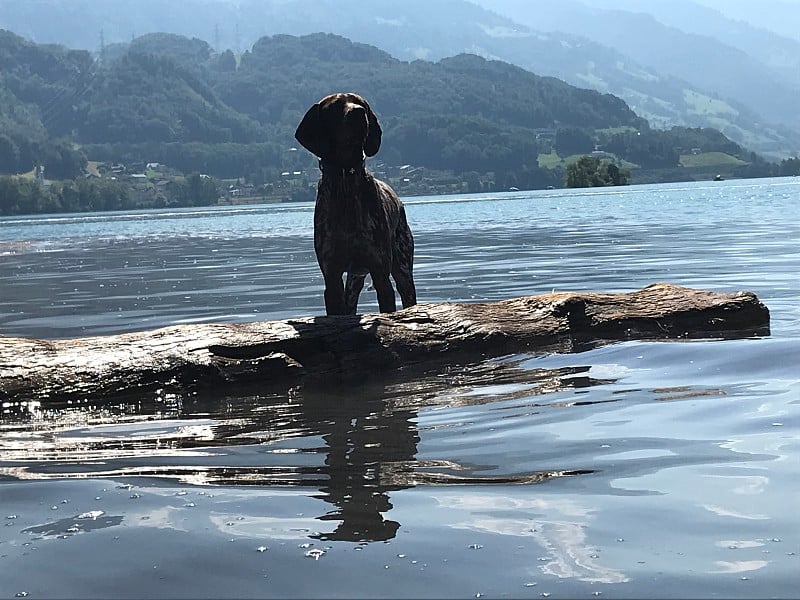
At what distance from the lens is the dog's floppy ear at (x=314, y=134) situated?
28.8 feet

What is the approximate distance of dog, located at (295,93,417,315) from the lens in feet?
28.6

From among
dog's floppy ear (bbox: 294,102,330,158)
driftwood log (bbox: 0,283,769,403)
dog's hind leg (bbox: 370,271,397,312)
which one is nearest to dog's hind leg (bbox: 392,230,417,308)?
dog's hind leg (bbox: 370,271,397,312)

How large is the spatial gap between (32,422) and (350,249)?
3133mm

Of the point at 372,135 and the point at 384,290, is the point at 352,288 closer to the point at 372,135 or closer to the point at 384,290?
the point at 384,290

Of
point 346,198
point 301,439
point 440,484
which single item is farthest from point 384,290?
point 440,484

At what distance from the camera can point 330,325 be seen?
8148mm

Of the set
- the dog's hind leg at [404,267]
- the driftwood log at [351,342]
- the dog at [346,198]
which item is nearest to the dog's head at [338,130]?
the dog at [346,198]

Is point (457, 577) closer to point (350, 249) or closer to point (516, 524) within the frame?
point (516, 524)

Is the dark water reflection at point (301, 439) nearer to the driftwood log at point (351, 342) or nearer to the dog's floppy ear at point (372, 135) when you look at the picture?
the driftwood log at point (351, 342)

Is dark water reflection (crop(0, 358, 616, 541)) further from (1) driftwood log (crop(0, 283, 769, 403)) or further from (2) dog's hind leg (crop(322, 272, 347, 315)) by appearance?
(2) dog's hind leg (crop(322, 272, 347, 315))

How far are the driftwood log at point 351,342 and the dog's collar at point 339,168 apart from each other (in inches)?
49.3

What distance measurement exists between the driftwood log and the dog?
0.75 meters

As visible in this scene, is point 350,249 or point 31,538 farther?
point 350,249

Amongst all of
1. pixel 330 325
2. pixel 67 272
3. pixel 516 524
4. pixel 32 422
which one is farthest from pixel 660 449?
pixel 67 272
